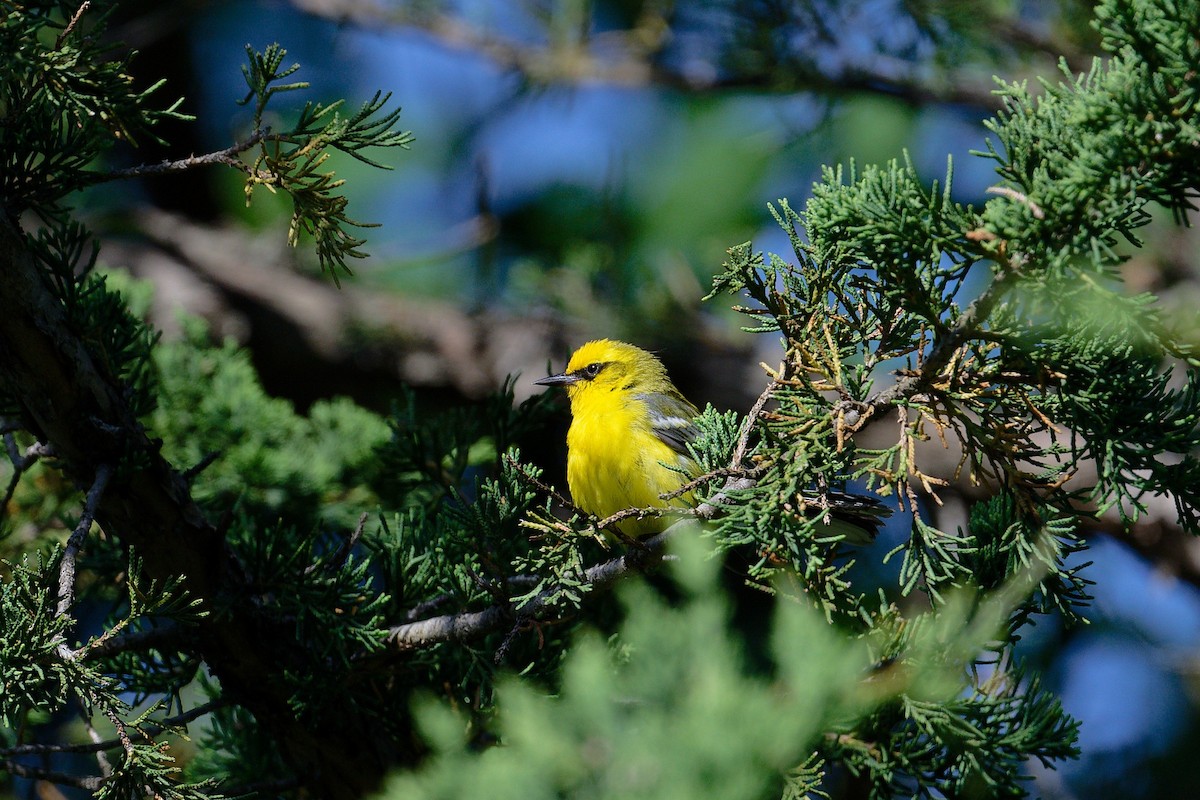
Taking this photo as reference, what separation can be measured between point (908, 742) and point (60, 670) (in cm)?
→ 163

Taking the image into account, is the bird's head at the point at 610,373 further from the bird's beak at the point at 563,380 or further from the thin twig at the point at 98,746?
the thin twig at the point at 98,746

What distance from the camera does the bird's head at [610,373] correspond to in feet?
14.7

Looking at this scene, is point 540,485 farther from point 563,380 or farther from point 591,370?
point 591,370

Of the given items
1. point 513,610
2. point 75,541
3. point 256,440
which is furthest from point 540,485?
point 256,440

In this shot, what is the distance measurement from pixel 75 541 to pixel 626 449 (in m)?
2.02

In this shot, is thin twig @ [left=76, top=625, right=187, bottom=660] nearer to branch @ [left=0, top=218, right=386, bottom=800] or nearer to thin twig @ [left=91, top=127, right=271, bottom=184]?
branch @ [left=0, top=218, right=386, bottom=800]

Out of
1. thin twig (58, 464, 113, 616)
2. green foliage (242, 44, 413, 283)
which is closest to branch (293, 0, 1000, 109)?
green foliage (242, 44, 413, 283)

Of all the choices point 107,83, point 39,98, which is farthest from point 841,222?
point 39,98

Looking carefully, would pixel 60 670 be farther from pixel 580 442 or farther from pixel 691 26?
pixel 691 26

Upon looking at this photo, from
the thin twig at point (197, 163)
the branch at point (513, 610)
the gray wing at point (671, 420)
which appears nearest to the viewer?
the thin twig at point (197, 163)

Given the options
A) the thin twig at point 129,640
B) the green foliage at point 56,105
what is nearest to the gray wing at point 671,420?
the thin twig at point 129,640

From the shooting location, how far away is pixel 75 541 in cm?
219

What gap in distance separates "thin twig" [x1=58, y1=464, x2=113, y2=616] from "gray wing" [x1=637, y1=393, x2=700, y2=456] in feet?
6.43

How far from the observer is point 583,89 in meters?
6.26
